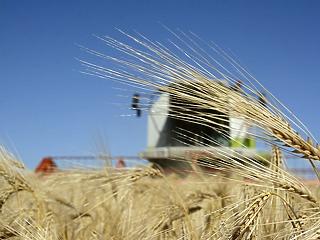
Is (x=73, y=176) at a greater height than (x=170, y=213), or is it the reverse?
(x=73, y=176)

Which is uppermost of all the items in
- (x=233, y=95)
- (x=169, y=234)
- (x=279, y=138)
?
(x=233, y=95)

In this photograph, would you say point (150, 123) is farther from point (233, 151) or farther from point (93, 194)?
point (233, 151)

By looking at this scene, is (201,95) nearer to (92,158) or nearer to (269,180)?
(269,180)

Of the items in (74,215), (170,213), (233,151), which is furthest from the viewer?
(74,215)

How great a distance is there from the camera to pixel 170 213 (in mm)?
2188

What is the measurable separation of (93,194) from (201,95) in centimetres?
175

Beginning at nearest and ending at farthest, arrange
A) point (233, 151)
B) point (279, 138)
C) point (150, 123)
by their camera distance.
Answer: point (279, 138) < point (233, 151) < point (150, 123)

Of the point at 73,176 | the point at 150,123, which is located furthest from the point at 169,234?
the point at 150,123

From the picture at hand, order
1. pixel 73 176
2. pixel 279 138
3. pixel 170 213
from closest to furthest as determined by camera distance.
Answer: pixel 279 138
pixel 170 213
pixel 73 176

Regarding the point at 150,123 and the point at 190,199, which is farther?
the point at 150,123

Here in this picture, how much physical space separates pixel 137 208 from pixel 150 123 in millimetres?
12946

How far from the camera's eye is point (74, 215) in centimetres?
240

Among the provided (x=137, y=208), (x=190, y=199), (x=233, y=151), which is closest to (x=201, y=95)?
(x=233, y=151)

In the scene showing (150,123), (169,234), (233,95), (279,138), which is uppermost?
(150,123)
